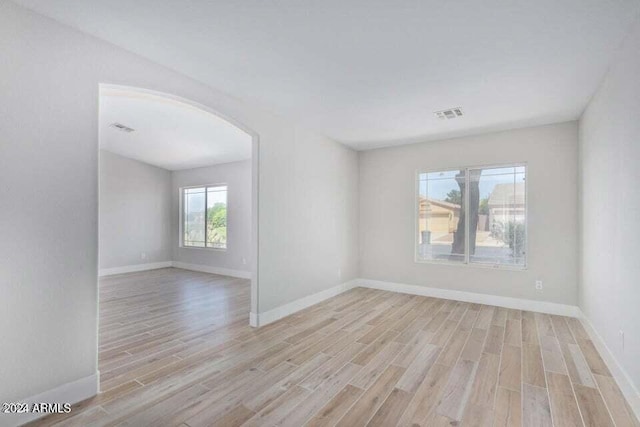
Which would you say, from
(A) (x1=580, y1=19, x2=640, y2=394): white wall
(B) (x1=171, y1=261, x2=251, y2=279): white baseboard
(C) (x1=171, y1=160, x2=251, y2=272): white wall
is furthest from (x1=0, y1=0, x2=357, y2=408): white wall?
(B) (x1=171, y1=261, x2=251, y2=279): white baseboard

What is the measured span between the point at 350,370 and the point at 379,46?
2.70m

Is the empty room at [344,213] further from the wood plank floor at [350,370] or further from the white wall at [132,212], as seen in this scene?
the white wall at [132,212]

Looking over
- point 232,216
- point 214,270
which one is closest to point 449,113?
point 232,216

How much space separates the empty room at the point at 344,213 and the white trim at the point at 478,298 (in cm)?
3

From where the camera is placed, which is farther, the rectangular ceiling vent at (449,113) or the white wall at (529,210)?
the white wall at (529,210)

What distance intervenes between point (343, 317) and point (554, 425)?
2393 millimetres

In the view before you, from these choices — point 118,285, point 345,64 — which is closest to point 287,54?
point 345,64

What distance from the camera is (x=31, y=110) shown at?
2.00 metres

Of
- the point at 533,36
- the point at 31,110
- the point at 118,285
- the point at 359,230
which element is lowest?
the point at 118,285

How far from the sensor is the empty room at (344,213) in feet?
6.58

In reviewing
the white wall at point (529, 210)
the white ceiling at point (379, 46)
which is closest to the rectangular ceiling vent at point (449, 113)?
the white ceiling at point (379, 46)

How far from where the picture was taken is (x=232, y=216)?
7.24 m

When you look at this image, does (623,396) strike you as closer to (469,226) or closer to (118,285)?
(469,226)

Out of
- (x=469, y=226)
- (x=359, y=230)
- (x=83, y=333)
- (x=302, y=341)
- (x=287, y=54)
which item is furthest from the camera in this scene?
(x=359, y=230)
